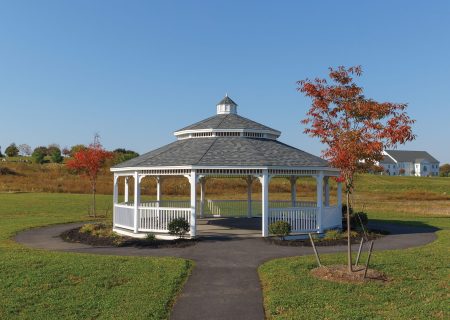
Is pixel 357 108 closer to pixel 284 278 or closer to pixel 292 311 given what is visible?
pixel 284 278

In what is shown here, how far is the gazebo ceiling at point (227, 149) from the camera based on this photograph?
19.0m

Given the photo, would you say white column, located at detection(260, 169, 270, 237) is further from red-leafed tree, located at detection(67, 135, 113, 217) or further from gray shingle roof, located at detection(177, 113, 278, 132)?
red-leafed tree, located at detection(67, 135, 113, 217)

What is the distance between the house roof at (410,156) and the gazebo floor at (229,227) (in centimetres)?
13008

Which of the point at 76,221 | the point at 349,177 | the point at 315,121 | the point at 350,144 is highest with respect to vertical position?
the point at 315,121

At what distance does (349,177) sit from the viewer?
39.4 ft

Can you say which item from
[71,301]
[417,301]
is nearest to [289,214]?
[417,301]

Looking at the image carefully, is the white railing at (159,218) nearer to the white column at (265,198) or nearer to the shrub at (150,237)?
the shrub at (150,237)

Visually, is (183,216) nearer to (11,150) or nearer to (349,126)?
(349,126)

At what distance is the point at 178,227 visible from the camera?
18047 millimetres

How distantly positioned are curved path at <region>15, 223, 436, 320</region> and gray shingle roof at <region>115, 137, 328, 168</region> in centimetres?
357

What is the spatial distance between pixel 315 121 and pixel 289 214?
25.9 feet

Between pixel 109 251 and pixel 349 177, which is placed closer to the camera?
pixel 349 177

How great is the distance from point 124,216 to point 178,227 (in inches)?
150

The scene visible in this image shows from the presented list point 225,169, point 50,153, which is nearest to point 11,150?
point 50,153
